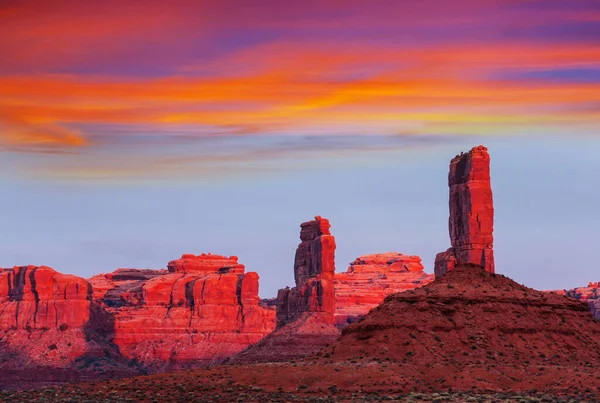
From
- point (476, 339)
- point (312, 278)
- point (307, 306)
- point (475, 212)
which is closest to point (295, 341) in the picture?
point (307, 306)

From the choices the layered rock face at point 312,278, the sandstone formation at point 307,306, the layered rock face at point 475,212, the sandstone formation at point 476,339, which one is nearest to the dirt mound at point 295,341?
the sandstone formation at point 307,306

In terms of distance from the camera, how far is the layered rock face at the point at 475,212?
122500mm

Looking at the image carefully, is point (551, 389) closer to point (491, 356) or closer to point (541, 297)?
point (491, 356)

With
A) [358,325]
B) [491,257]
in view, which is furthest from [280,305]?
[358,325]

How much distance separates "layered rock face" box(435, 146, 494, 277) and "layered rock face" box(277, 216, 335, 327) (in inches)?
1960

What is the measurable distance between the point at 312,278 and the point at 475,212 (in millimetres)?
60583

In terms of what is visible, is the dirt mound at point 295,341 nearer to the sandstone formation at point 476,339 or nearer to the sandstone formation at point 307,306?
the sandstone formation at point 307,306

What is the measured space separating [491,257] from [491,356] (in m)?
23.0

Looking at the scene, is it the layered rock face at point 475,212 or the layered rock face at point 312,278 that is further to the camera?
the layered rock face at point 312,278

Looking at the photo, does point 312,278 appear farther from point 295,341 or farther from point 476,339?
point 476,339

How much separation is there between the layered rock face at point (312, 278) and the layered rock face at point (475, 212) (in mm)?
49781

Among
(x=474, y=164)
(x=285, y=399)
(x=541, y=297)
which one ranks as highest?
(x=474, y=164)

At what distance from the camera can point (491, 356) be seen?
101 m

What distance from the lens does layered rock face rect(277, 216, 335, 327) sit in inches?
6821
